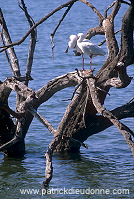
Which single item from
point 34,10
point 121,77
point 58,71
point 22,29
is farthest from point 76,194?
point 34,10

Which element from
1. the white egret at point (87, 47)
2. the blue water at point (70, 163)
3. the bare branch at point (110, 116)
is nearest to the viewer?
the bare branch at point (110, 116)

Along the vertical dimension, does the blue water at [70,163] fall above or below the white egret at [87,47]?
below

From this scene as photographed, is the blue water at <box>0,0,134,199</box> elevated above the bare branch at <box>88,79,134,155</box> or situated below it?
below

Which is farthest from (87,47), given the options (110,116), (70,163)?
(110,116)

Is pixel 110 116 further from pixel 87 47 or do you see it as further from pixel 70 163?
pixel 87 47

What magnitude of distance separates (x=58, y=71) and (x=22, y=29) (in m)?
9.50

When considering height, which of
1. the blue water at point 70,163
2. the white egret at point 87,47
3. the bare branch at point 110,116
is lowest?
the blue water at point 70,163

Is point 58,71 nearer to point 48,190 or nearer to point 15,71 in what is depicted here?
point 15,71

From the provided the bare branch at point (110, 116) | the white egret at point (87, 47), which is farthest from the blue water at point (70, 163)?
the white egret at point (87, 47)

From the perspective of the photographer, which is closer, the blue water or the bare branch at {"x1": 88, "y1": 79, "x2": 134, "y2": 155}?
the bare branch at {"x1": 88, "y1": 79, "x2": 134, "y2": 155}

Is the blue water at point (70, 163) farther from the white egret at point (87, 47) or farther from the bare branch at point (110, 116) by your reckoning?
the white egret at point (87, 47)

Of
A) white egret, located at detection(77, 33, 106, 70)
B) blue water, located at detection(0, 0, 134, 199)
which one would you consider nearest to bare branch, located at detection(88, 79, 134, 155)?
blue water, located at detection(0, 0, 134, 199)

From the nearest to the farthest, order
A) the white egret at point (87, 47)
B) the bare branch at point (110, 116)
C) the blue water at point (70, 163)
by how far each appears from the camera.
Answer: the bare branch at point (110, 116) → the blue water at point (70, 163) → the white egret at point (87, 47)

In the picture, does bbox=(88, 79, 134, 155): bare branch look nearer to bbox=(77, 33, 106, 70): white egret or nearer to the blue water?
the blue water
